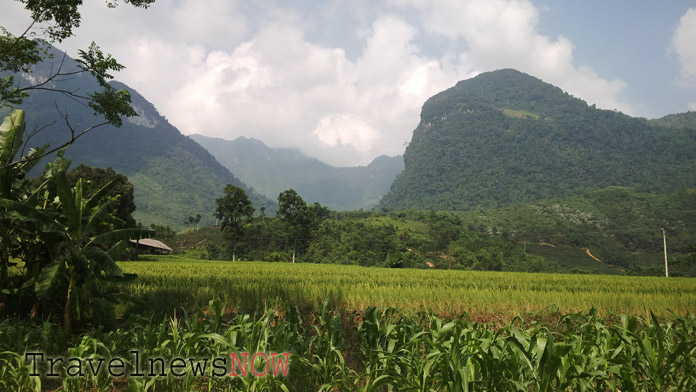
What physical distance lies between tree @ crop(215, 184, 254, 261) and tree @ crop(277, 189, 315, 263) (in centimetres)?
504

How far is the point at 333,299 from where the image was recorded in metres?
9.02

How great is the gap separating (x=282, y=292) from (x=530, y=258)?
211 feet

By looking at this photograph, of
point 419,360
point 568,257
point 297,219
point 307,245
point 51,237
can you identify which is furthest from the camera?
point 568,257

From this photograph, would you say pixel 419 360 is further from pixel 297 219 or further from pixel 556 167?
pixel 556 167

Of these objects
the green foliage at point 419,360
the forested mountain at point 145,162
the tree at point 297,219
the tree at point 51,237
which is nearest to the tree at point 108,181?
the tree at point 297,219

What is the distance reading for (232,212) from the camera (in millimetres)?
49469

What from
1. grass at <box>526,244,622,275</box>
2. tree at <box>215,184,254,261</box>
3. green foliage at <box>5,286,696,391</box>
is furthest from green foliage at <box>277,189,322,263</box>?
green foliage at <box>5,286,696,391</box>

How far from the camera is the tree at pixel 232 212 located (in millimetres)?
49094

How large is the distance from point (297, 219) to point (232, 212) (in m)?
9.13

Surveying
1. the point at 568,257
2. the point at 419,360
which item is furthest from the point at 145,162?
the point at 419,360

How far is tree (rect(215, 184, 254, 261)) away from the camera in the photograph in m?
49.1

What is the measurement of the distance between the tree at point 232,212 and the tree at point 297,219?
5036 millimetres

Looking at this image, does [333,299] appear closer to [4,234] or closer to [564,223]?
[4,234]

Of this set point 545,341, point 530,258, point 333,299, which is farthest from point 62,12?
point 530,258
